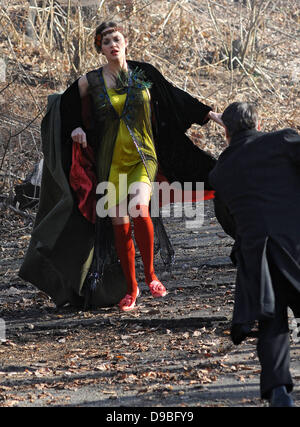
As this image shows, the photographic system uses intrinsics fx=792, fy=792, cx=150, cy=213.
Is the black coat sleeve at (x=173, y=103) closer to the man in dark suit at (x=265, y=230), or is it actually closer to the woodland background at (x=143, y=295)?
the woodland background at (x=143, y=295)

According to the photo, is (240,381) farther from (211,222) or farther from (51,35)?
(51,35)

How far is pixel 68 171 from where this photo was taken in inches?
241

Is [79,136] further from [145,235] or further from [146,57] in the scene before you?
[146,57]

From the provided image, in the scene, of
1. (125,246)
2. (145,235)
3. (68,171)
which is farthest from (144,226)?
(68,171)

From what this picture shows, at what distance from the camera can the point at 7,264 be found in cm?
799

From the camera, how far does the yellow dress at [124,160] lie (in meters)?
5.94

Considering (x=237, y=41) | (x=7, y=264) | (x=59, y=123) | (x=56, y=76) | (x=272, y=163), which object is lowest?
(x=7, y=264)

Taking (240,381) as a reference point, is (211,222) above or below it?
above

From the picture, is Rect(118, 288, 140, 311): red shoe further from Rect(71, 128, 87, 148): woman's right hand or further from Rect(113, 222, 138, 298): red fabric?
Rect(71, 128, 87, 148): woman's right hand

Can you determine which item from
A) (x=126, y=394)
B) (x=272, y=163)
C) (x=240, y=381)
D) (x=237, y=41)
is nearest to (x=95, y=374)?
(x=126, y=394)

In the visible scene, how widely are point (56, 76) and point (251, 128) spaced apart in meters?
7.88

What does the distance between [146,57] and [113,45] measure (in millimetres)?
6457

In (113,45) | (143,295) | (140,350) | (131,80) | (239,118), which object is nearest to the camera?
(239,118)

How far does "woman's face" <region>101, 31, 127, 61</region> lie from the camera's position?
5836 millimetres
